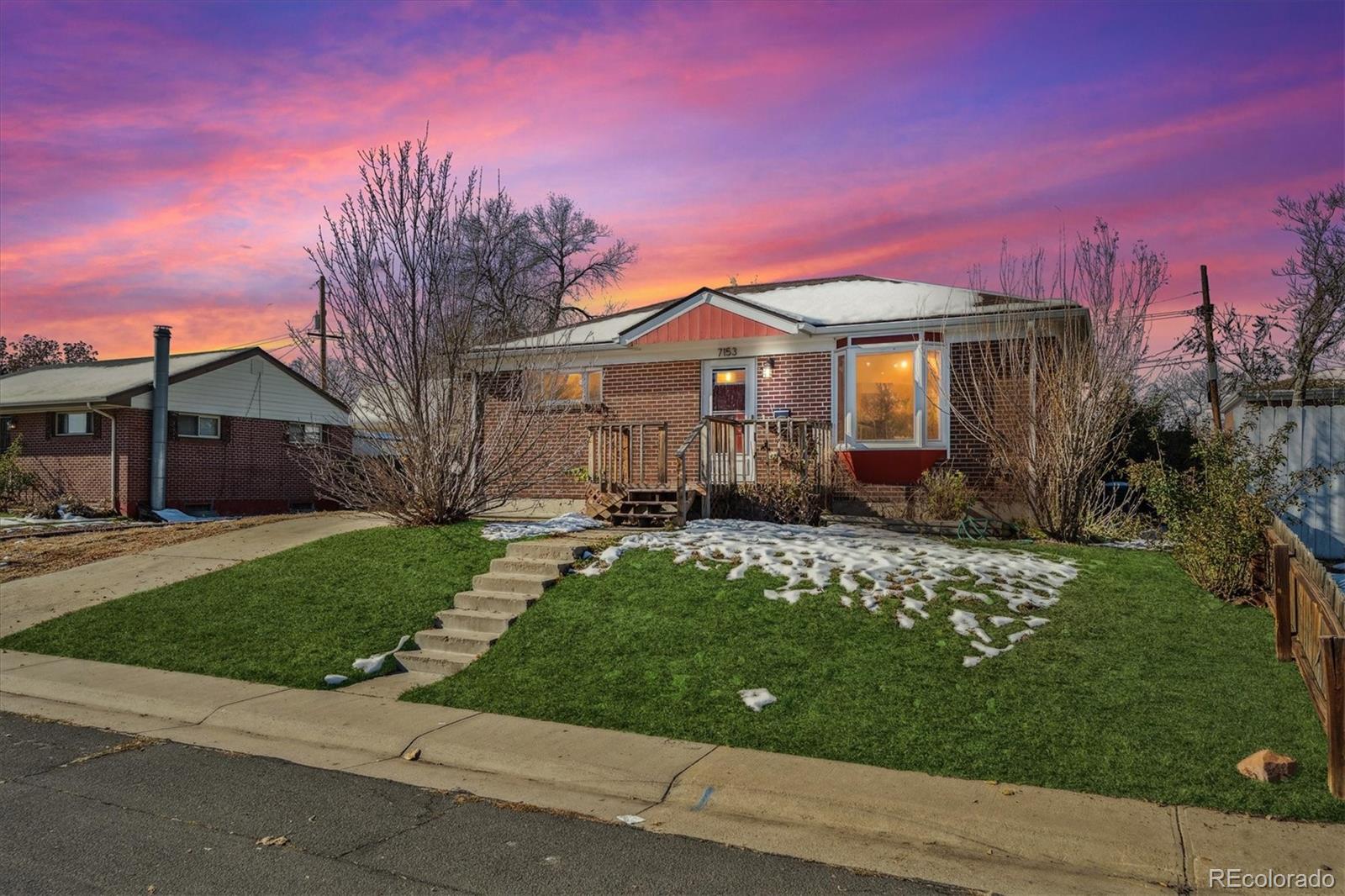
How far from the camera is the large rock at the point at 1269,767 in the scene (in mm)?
4988

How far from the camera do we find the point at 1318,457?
12.3 m

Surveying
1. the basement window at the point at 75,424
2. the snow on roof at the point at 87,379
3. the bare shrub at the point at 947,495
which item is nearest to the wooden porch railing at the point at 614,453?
the bare shrub at the point at 947,495

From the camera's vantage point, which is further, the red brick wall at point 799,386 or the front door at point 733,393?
the front door at point 733,393

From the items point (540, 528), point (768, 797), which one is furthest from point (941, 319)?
point (768, 797)

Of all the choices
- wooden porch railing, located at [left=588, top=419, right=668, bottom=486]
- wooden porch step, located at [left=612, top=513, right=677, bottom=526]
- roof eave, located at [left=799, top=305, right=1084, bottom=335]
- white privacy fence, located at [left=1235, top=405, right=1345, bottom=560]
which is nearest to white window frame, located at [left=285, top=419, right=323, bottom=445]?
wooden porch railing, located at [left=588, top=419, right=668, bottom=486]

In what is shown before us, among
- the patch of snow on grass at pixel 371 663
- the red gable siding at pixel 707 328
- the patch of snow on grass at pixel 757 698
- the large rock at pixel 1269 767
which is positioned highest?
the red gable siding at pixel 707 328

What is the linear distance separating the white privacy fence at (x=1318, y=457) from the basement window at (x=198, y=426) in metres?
26.2

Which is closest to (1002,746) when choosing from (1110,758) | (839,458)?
(1110,758)

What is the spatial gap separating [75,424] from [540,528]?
19.8 m

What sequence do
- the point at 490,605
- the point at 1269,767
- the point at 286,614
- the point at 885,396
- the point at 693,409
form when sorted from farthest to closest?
the point at 693,409 → the point at 885,396 → the point at 286,614 → the point at 490,605 → the point at 1269,767

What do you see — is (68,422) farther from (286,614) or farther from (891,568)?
(891,568)

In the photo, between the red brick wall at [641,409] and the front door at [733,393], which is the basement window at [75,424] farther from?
the front door at [733,393]

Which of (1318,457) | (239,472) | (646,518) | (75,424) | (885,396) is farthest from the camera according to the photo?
(239,472)

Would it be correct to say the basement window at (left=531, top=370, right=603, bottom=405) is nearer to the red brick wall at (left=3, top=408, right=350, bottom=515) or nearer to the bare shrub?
the bare shrub
